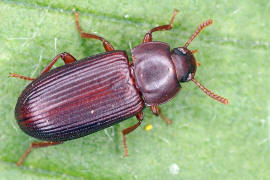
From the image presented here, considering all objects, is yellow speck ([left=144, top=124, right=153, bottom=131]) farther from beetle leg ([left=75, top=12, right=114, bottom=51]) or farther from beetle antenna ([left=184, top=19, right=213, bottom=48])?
beetle antenna ([left=184, top=19, right=213, bottom=48])

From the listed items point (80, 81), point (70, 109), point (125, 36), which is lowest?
point (70, 109)

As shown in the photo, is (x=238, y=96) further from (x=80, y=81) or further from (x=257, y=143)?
(x=80, y=81)

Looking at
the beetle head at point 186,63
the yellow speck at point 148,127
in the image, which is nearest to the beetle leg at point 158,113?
the yellow speck at point 148,127

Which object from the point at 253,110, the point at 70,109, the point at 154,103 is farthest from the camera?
the point at 253,110

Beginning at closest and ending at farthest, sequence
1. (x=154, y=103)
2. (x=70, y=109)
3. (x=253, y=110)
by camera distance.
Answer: (x=70, y=109) < (x=154, y=103) < (x=253, y=110)

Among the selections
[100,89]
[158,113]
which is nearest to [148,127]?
[158,113]

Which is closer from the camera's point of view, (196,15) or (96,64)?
(96,64)

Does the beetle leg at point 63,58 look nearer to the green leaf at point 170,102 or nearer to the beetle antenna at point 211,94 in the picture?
the green leaf at point 170,102

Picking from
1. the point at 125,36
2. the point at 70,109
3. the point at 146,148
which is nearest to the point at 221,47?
the point at 125,36
